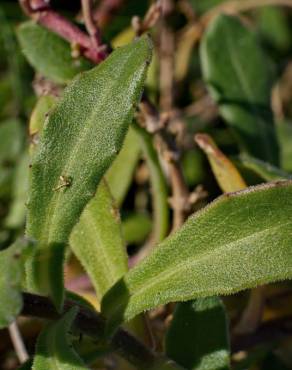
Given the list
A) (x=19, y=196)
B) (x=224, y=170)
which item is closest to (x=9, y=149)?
(x=19, y=196)

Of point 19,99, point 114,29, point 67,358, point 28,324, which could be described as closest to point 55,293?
point 67,358

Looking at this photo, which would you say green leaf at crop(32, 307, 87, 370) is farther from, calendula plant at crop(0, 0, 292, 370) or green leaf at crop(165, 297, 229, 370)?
green leaf at crop(165, 297, 229, 370)

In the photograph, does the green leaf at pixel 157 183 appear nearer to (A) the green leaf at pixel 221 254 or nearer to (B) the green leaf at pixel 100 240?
(B) the green leaf at pixel 100 240

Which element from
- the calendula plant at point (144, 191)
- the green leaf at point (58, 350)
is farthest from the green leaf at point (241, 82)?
the green leaf at point (58, 350)

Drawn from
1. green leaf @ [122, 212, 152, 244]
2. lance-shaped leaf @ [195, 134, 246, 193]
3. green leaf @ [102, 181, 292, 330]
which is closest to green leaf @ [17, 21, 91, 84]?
lance-shaped leaf @ [195, 134, 246, 193]

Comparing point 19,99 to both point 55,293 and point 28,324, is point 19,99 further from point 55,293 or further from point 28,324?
point 55,293

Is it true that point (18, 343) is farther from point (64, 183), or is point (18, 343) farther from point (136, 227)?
point (64, 183)
